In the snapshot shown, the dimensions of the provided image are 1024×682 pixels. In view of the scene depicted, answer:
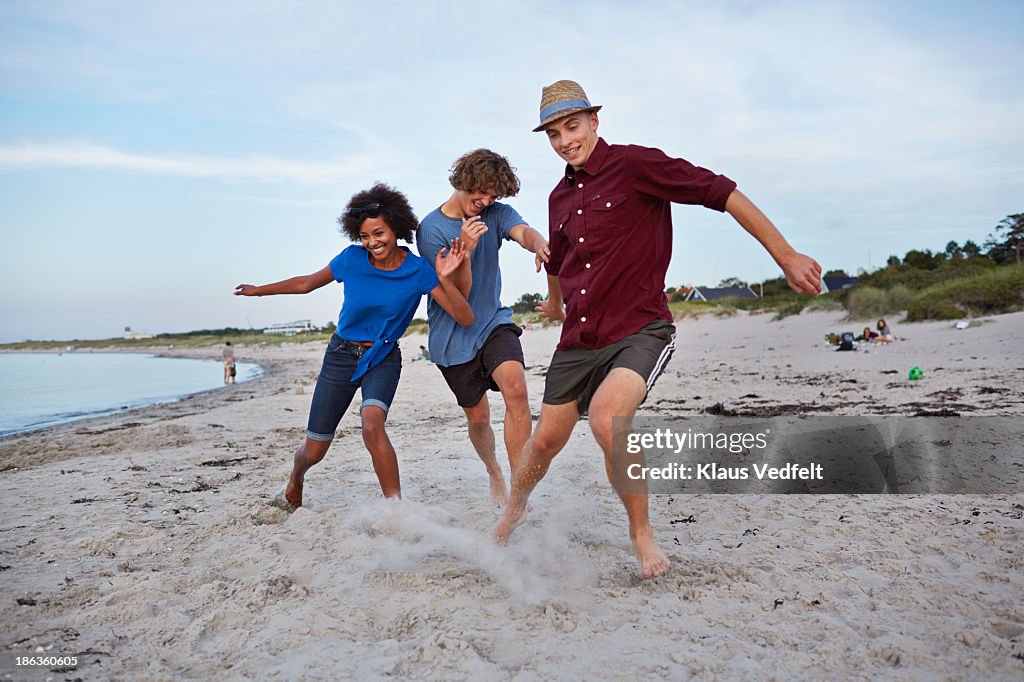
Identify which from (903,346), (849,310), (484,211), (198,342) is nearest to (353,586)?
(484,211)

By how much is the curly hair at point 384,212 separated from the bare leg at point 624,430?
1.74m

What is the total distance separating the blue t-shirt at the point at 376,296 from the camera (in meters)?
4.10

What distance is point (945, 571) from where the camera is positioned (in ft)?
9.71

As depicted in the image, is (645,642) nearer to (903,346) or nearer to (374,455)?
(374,455)

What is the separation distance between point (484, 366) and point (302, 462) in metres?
1.27

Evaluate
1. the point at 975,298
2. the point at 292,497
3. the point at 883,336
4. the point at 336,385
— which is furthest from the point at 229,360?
the point at 975,298

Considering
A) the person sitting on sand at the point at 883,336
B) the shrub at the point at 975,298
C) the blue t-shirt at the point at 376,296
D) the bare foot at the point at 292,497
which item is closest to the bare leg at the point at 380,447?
the blue t-shirt at the point at 376,296

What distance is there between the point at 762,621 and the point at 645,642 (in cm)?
47

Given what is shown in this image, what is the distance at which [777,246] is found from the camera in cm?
293

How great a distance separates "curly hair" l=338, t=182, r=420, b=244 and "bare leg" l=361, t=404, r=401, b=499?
104cm

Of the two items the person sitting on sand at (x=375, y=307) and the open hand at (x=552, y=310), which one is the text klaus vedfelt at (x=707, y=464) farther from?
the person sitting on sand at (x=375, y=307)

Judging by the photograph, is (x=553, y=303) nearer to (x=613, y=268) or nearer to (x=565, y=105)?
(x=613, y=268)

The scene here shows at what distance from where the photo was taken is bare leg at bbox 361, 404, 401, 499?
400cm

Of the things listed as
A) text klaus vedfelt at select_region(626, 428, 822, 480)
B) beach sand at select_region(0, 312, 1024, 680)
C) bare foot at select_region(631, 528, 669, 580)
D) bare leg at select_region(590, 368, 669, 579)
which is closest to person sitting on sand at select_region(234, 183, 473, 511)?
beach sand at select_region(0, 312, 1024, 680)
